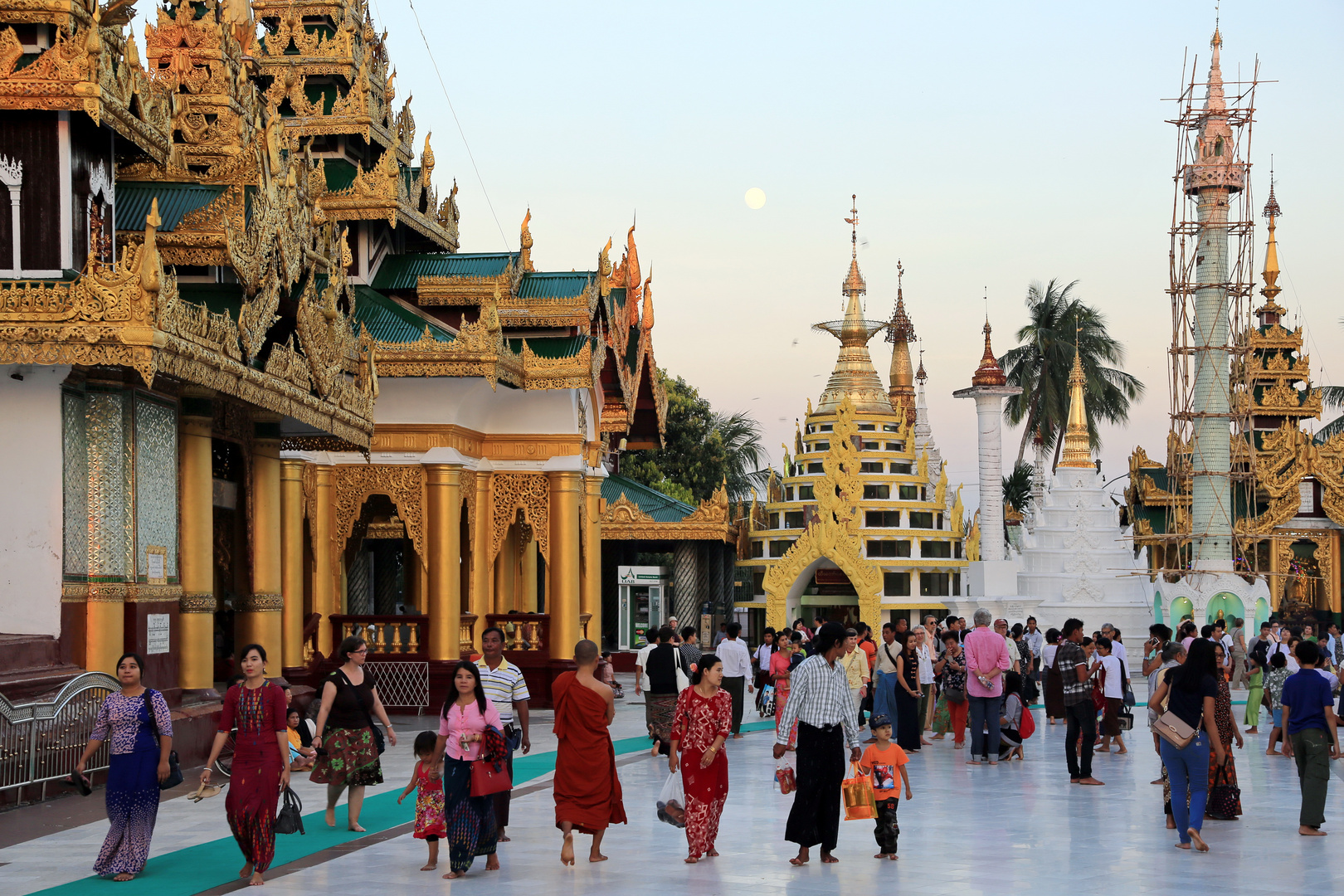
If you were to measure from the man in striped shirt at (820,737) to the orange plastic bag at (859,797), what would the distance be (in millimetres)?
102

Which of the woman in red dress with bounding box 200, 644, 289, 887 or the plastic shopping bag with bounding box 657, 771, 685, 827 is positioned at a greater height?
the woman in red dress with bounding box 200, 644, 289, 887

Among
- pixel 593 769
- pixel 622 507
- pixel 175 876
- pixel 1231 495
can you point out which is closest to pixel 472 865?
pixel 593 769

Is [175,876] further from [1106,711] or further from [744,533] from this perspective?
[744,533]

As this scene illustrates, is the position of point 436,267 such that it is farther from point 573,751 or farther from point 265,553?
point 573,751

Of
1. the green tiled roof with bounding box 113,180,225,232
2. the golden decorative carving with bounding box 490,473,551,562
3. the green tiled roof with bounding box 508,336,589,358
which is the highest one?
the green tiled roof with bounding box 113,180,225,232

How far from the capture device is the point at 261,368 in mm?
13859

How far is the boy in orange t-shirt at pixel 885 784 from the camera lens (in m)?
9.80

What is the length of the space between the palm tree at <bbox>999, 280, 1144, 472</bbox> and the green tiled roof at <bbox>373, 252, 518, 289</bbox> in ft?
131

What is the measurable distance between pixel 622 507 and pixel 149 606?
847 inches

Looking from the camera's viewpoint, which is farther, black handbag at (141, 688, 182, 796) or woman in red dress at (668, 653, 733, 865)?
woman in red dress at (668, 653, 733, 865)

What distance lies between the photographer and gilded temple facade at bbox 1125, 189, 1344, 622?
42000mm

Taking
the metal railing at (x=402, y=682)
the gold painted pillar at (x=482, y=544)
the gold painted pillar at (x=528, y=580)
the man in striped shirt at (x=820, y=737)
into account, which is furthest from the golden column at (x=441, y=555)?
the man in striped shirt at (x=820, y=737)

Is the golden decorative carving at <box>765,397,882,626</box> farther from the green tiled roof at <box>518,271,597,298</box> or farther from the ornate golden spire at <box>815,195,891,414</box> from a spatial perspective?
the green tiled roof at <box>518,271,597,298</box>

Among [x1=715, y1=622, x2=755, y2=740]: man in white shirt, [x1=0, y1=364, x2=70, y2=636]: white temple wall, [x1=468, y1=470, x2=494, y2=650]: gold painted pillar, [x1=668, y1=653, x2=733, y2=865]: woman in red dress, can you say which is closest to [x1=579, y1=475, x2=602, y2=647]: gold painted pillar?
[x1=468, y1=470, x2=494, y2=650]: gold painted pillar
